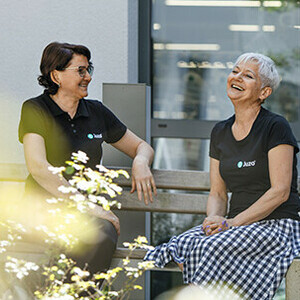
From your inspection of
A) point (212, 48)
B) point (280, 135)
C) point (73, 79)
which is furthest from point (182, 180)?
point (212, 48)

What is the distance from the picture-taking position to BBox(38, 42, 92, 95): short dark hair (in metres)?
4.03

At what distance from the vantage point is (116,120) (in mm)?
4223

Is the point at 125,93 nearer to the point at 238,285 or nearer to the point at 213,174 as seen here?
the point at 213,174

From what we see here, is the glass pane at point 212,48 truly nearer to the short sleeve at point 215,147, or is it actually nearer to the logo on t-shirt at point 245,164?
the short sleeve at point 215,147

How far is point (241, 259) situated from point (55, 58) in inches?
56.3

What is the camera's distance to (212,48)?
228 inches

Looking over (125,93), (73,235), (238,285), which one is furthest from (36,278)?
(125,93)

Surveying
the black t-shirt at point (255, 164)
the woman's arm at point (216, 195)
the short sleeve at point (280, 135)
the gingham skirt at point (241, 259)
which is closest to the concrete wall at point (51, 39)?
the woman's arm at point (216, 195)

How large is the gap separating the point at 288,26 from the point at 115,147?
2.11 meters

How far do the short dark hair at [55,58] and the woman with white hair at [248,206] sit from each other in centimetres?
84

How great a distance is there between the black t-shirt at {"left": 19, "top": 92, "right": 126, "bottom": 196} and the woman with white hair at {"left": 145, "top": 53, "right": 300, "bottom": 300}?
2.04 feet

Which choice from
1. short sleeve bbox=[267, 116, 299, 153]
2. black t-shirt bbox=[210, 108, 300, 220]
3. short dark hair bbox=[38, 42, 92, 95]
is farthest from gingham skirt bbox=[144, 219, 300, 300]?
short dark hair bbox=[38, 42, 92, 95]

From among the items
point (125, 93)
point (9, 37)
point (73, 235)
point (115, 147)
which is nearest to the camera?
point (73, 235)

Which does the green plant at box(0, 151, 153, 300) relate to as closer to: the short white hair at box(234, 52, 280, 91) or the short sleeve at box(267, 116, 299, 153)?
the short sleeve at box(267, 116, 299, 153)
